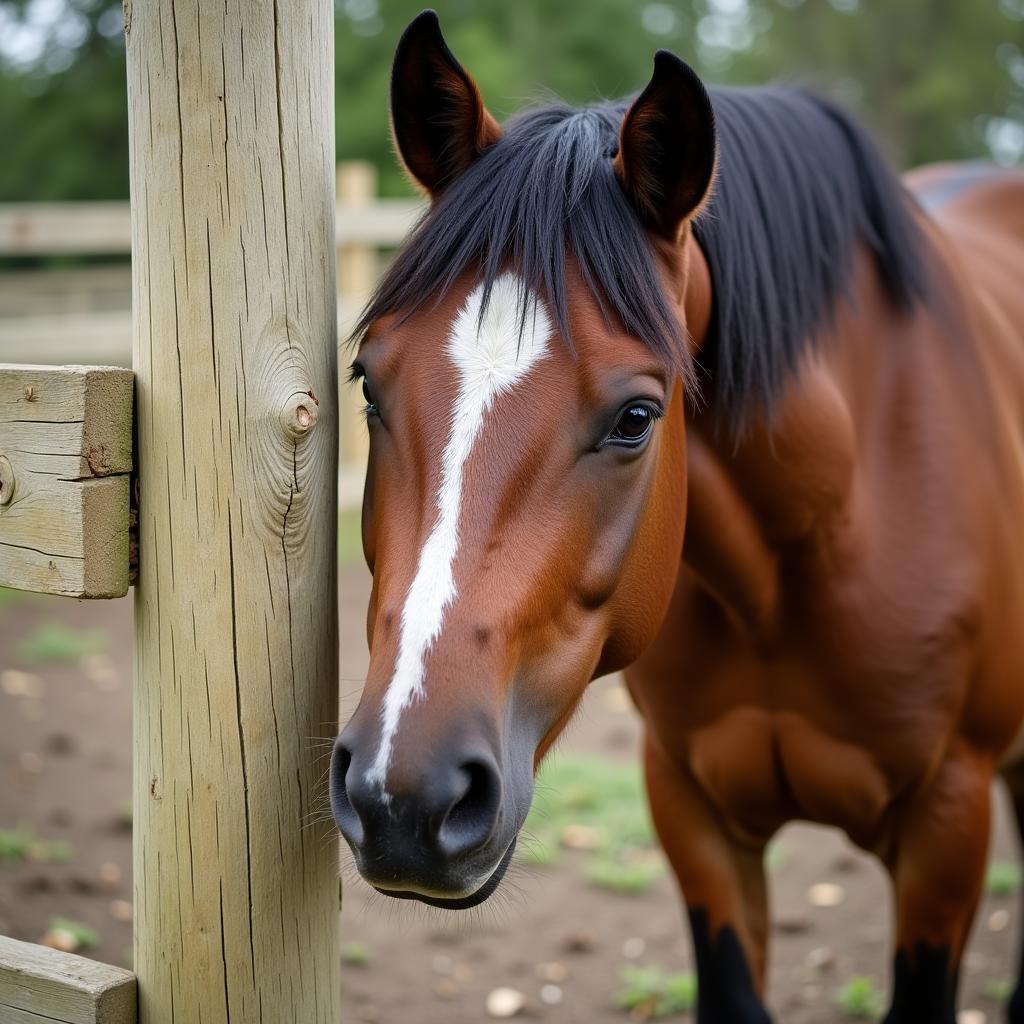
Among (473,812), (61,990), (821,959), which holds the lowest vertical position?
(821,959)

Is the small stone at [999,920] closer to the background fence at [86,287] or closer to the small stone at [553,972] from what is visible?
the small stone at [553,972]

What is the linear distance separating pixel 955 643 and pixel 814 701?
31 cm

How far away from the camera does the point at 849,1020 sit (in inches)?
131

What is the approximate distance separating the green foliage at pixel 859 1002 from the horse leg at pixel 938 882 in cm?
100

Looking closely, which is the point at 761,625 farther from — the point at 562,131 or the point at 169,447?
the point at 169,447

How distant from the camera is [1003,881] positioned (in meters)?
4.14

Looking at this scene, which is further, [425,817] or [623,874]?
[623,874]

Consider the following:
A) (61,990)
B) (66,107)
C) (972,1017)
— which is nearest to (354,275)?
(972,1017)

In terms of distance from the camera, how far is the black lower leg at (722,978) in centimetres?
252

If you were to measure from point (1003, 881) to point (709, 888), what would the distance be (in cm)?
215

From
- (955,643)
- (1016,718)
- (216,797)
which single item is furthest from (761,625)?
(216,797)

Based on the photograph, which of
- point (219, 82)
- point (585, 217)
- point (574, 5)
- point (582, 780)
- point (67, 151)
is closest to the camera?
point (219, 82)

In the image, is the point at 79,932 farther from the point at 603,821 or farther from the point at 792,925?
the point at 792,925

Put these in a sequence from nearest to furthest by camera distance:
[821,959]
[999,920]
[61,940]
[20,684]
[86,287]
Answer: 1. [61,940]
2. [821,959]
3. [999,920]
4. [20,684]
5. [86,287]
